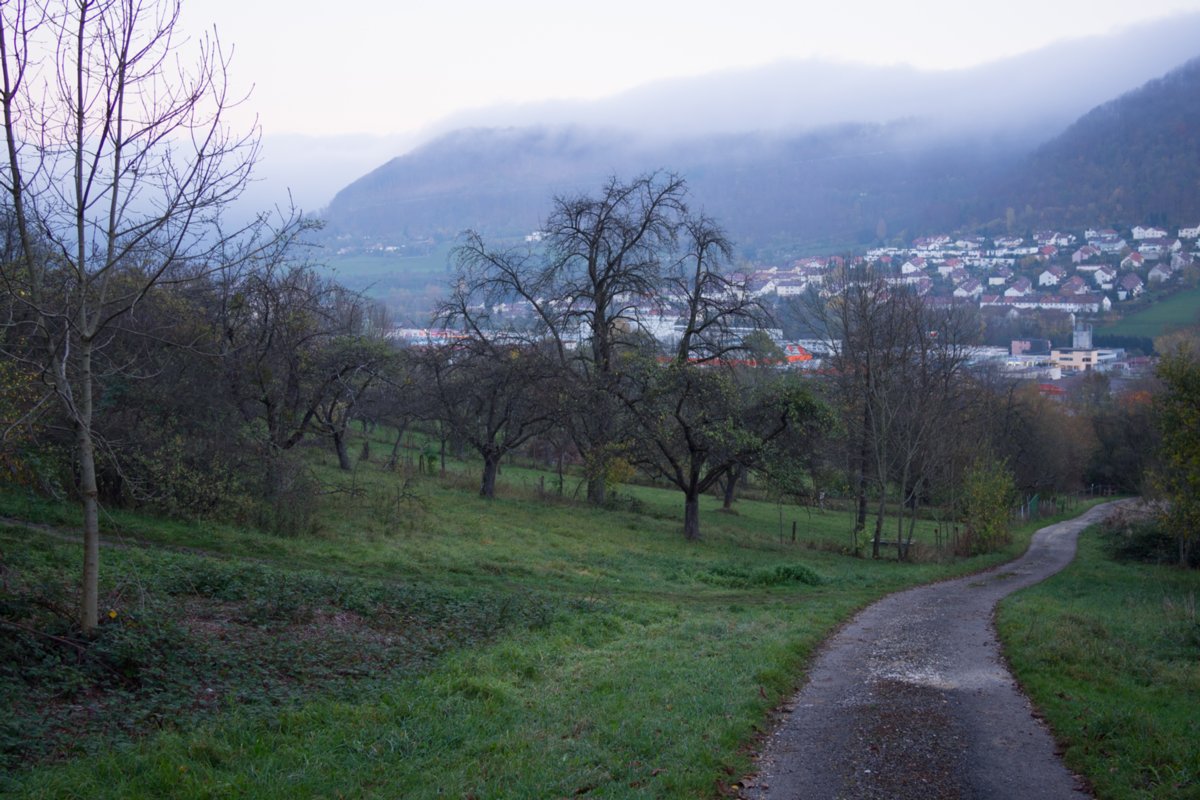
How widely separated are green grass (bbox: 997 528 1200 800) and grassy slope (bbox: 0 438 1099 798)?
279cm

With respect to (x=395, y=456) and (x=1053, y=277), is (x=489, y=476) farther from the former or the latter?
(x=1053, y=277)

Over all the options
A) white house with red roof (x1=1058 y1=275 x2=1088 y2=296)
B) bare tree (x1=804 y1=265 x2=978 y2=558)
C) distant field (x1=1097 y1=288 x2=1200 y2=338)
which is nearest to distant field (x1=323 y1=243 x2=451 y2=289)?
bare tree (x1=804 y1=265 x2=978 y2=558)

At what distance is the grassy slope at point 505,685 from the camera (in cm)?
625

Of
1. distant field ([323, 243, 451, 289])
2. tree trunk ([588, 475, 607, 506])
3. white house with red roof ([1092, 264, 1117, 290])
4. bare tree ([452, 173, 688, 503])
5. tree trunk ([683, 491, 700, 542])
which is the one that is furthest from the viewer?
white house with red roof ([1092, 264, 1117, 290])

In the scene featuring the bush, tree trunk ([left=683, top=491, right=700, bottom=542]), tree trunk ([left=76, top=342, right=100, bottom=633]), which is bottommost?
the bush

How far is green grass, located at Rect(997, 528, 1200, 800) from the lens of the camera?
21.7 ft

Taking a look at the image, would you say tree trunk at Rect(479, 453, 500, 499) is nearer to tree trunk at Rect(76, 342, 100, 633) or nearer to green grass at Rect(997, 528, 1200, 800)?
green grass at Rect(997, 528, 1200, 800)

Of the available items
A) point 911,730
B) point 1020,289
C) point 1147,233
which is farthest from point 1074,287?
point 911,730

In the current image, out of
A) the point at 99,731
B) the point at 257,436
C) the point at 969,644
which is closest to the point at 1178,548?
the point at 969,644

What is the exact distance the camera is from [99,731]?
6.83 metres

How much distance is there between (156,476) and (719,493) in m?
42.2

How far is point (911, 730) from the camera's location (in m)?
7.97

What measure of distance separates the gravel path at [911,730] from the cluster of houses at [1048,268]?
402 feet

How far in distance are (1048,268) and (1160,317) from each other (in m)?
45.3
